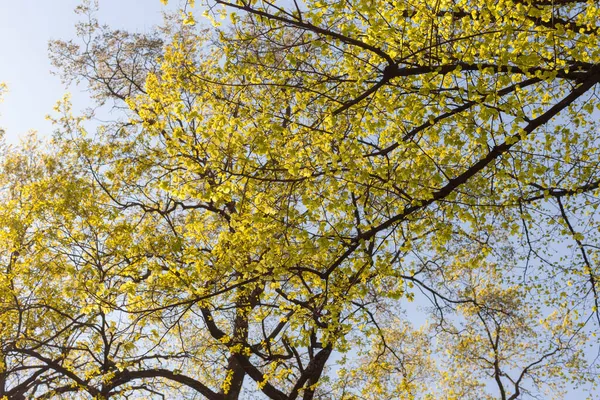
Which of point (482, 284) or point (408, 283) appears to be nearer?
point (408, 283)

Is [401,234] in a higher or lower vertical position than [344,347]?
higher

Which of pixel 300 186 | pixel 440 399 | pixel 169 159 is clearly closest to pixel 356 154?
pixel 300 186

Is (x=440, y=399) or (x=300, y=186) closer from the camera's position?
(x=300, y=186)

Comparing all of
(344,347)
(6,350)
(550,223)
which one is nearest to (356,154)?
(344,347)

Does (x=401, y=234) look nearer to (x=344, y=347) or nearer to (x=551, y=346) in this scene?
(x=344, y=347)

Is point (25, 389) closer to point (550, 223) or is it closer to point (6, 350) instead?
point (6, 350)

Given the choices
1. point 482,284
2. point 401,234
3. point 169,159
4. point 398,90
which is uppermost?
point 482,284

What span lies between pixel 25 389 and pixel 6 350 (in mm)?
2484

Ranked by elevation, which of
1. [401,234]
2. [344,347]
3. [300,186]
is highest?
[300,186]

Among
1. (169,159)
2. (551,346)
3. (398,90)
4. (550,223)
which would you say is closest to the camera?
(398,90)

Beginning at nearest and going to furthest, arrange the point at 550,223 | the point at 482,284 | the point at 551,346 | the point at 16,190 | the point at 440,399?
the point at 550,223 < the point at 551,346 < the point at 16,190 < the point at 482,284 < the point at 440,399

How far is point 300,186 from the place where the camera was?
1011cm

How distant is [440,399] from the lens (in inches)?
927

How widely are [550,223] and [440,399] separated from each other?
47.7ft
